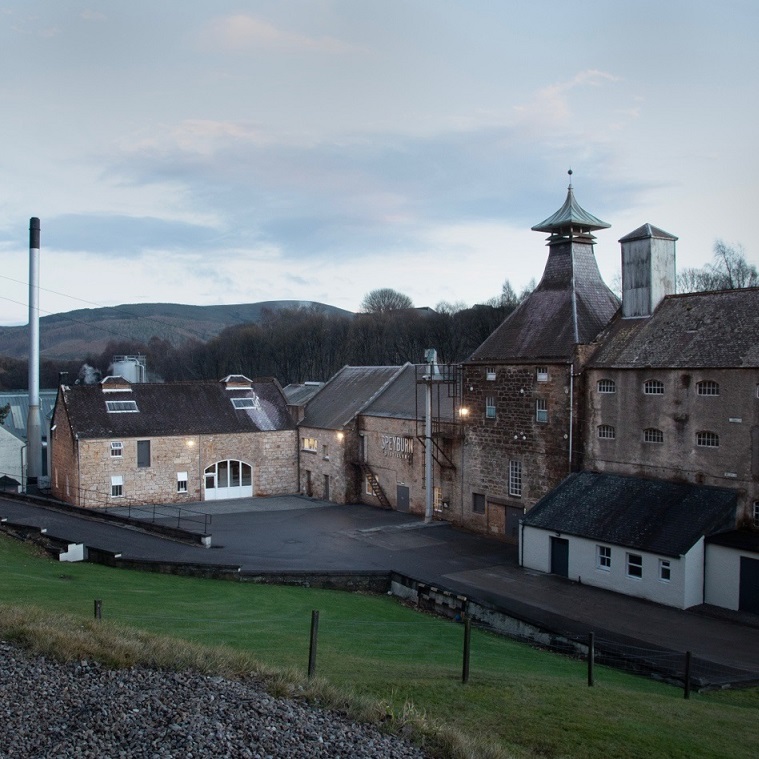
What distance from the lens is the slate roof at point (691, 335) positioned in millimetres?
22719

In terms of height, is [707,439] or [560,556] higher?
[707,439]

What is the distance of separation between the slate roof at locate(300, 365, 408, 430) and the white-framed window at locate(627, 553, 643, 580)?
1765 centimetres

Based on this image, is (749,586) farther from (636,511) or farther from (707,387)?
(707,387)

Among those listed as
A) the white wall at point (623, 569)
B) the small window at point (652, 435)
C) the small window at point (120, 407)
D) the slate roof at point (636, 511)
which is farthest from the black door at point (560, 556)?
the small window at point (120, 407)

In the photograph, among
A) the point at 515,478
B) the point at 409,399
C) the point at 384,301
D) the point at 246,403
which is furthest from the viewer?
the point at 384,301

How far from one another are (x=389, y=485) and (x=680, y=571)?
16826mm

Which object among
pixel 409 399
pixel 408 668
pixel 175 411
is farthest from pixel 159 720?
pixel 175 411

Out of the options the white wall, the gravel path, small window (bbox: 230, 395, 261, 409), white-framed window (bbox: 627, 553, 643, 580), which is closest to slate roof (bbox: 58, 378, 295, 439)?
small window (bbox: 230, 395, 261, 409)

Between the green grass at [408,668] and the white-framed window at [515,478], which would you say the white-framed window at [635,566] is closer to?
the green grass at [408,668]

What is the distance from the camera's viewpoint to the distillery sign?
33969 millimetres

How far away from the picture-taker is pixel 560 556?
79.6ft

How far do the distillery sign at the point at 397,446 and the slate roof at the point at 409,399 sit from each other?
1017 millimetres

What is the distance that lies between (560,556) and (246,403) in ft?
68.7

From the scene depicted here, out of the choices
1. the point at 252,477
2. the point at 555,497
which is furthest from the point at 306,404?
the point at 555,497
